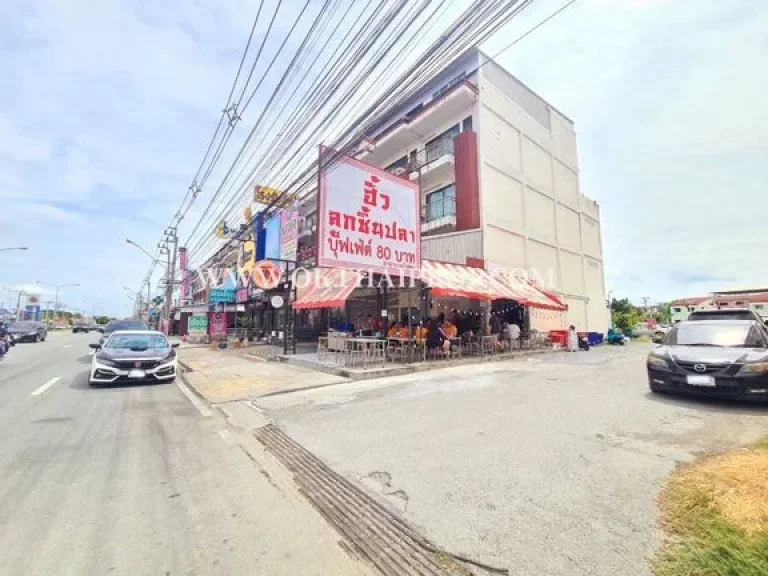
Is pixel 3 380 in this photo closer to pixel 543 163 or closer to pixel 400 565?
pixel 400 565

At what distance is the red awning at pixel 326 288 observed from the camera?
46.3ft

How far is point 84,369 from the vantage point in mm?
12250

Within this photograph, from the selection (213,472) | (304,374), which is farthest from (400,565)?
(304,374)

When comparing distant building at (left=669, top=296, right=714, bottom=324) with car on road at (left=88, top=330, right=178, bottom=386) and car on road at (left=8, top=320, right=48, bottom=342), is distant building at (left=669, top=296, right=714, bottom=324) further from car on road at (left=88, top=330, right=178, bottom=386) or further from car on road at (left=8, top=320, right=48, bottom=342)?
car on road at (left=8, top=320, right=48, bottom=342)

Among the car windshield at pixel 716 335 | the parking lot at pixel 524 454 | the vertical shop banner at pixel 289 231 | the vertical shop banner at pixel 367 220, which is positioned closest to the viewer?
the parking lot at pixel 524 454

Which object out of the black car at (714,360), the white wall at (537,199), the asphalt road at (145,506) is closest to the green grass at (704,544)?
the asphalt road at (145,506)

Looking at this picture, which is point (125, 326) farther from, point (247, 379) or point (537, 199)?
point (537, 199)

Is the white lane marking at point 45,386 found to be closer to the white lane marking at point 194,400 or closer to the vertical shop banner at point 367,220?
the white lane marking at point 194,400

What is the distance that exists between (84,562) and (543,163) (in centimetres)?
2628

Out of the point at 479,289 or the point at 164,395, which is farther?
the point at 479,289

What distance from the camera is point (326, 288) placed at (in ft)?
52.0

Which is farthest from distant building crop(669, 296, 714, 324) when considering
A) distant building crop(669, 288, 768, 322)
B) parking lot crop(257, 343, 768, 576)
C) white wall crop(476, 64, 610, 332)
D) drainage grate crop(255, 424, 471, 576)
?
drainage grate crop(255, 424, 471, 576)

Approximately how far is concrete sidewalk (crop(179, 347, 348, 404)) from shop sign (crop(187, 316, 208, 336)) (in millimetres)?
13168

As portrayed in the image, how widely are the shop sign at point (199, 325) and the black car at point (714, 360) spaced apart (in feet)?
85.5
